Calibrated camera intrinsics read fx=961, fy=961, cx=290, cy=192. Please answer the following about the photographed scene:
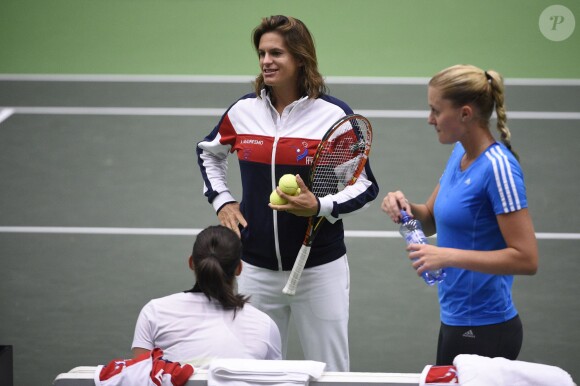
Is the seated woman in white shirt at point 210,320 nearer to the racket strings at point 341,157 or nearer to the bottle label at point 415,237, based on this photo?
the bottle label at point 415,237

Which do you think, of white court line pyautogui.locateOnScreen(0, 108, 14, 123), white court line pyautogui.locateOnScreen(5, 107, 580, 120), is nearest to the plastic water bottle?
Answer: white court line pyautogui.locateOnScreen(5, 107, 580, 120)

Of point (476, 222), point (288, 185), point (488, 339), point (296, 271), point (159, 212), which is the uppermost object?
point (288, 185)

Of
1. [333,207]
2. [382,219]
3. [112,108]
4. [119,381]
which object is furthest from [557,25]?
[119,381]

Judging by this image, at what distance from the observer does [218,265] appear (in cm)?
342

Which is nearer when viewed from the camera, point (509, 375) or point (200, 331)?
point (509, 375)

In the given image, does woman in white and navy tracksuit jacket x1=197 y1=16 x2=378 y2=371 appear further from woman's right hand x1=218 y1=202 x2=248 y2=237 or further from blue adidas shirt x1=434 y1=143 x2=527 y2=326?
blue adidas shirt x1=434 y1=143 x2=527 y2=326

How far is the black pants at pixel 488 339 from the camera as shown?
338 cm

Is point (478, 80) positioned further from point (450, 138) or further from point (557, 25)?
point (557, 25)

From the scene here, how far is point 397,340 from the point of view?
5770mm

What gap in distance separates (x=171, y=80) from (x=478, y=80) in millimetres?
7001

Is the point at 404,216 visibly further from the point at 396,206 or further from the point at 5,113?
the point at 5,113

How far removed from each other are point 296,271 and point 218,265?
68 cm

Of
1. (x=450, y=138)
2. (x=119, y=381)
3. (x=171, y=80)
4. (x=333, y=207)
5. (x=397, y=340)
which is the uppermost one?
(x=171, y=80)

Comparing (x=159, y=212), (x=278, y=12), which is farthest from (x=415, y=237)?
(x=278, y=12)
